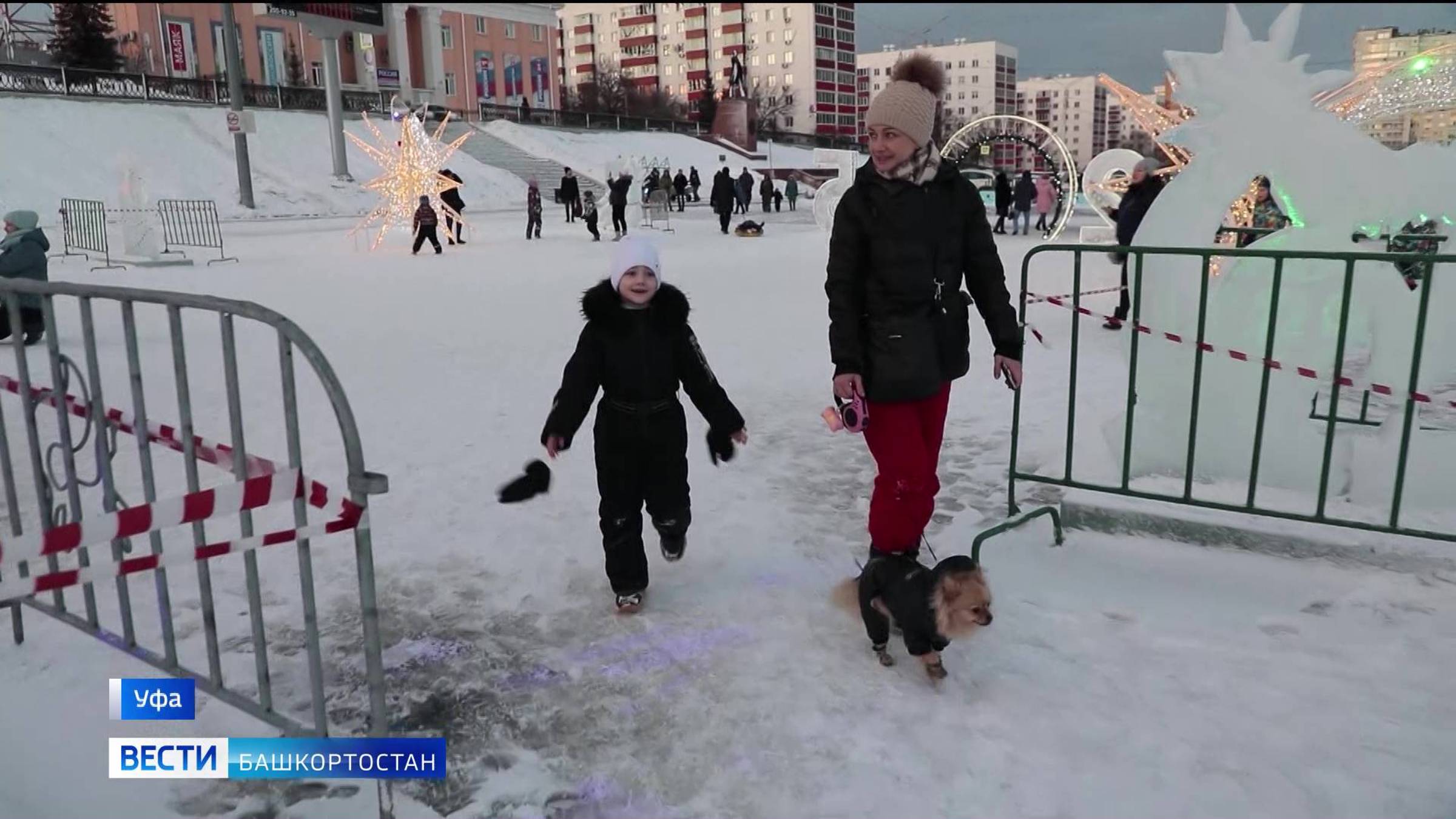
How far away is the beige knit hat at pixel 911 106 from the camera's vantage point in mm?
3197

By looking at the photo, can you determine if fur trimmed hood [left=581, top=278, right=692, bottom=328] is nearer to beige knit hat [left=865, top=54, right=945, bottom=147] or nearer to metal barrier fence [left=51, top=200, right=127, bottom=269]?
beige knit hat [left=865, top=54, right=945, bottom=147]

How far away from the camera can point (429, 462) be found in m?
5.64

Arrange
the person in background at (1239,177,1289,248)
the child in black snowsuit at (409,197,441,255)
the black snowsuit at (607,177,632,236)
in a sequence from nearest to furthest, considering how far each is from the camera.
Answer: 1. the person in background at (1239,177,1289,248)
2. the child in black snowsuit at (409,197,441,255)
3. the black snowsuit at (607,177,632,236)

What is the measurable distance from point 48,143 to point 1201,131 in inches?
1376

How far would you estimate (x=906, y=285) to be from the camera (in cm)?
327

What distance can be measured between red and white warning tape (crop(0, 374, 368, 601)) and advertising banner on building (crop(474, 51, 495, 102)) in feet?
223

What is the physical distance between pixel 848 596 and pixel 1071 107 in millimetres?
176732

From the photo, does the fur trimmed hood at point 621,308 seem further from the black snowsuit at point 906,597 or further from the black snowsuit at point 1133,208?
the black snowsuit at point 1133,208

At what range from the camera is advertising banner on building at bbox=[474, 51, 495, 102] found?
65.6m

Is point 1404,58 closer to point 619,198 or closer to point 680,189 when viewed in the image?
point 619,198

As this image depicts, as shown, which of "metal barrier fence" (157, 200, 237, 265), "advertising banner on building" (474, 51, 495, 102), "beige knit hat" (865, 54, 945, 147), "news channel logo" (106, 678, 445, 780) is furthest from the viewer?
"advertising banner on building" (474, 51, 495, 102)

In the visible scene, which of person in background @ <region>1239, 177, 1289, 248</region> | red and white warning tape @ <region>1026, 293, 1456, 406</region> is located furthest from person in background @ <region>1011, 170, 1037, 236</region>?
red and white warning tape @ <region>1026, 293, 1456, 406</region>

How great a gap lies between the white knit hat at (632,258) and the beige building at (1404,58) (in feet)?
18.2

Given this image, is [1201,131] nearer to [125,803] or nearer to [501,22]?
[125,803]
